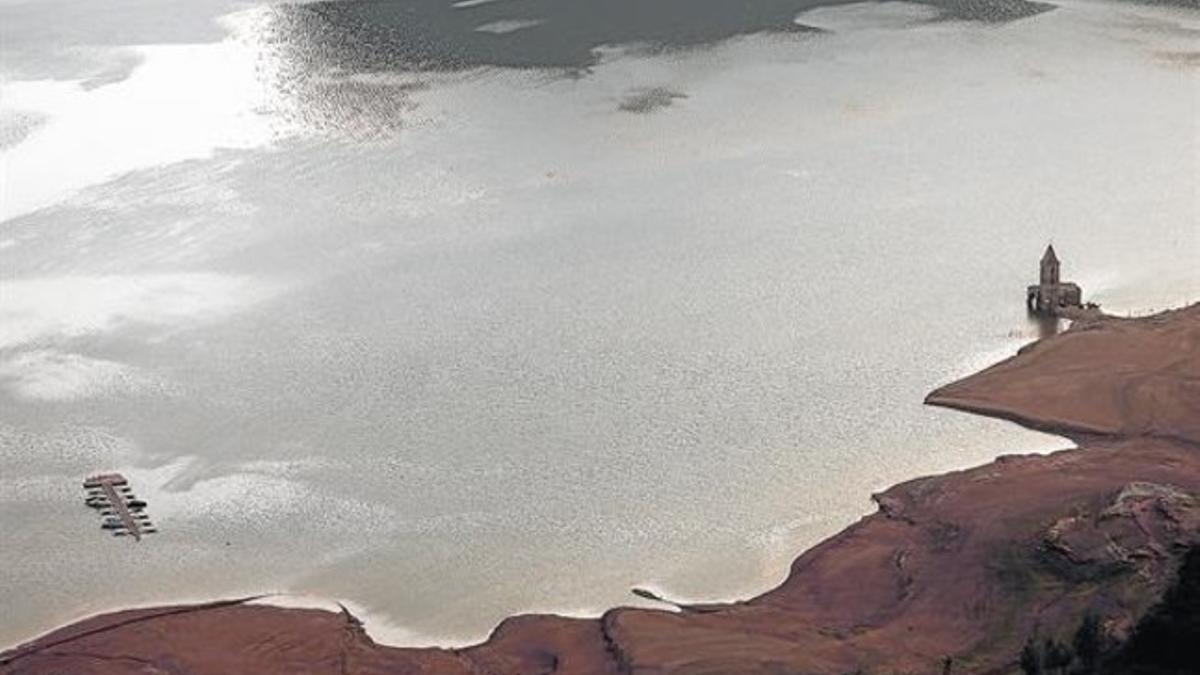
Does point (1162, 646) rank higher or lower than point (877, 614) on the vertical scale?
higher

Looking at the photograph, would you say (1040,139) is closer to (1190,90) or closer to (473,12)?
(1190,90)

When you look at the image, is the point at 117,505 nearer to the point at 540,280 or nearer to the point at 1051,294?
the point at 540,280

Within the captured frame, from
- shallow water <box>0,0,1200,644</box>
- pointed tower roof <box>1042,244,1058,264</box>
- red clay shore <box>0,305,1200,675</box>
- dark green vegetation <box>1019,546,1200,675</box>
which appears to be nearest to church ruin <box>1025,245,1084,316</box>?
pointed tower roof <box>1042,244,1058,264</box>

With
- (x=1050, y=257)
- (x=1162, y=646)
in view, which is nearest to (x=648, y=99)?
(x=1050, y=257)

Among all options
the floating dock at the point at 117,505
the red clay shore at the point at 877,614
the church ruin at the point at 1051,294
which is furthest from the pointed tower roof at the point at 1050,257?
the floating dock at the point at 117,505

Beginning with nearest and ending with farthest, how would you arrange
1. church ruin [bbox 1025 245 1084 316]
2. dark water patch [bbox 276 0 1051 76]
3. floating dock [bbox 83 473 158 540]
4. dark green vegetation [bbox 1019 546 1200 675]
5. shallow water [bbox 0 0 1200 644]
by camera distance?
1. dark green vegetation [bbox 1019 546 1200 675]
2. shallow water [bbox 0 0 1200 644]
3. floating dock [bbox 83 473 158 540]
4. church ruin [bbox 1025 245 1084 316]
5. dark water patch [bbox 276 0 1051 76]

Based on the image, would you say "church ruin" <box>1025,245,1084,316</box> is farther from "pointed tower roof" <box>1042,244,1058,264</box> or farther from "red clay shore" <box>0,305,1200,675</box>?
"red clay shore" <box>0,305,1200,675</box>
